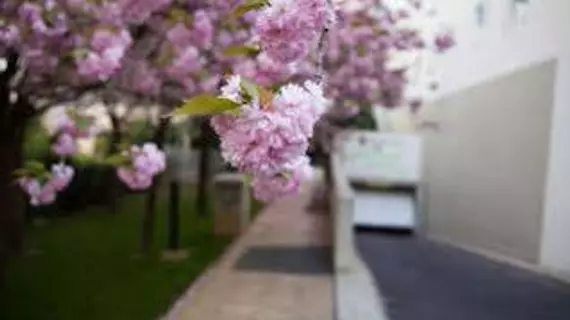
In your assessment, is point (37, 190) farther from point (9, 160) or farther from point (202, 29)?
point (9, 160)

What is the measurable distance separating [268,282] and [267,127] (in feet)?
24.8

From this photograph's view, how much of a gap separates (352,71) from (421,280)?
3076 mm

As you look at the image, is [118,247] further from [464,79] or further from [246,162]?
[246,162]

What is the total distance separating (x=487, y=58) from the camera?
691 inches

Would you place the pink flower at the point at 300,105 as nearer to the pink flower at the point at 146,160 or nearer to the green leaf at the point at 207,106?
the green leaf at the point at 207,106

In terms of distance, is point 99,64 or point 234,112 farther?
point 99,64

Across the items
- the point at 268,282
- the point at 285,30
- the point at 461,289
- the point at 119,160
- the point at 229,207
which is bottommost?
the point at 461,289

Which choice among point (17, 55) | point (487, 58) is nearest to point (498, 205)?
point (487, 58)

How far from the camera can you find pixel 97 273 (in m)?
10.9

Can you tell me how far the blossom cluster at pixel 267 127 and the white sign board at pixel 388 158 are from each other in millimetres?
21558

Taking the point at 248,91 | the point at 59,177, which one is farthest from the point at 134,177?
the point at 248,91

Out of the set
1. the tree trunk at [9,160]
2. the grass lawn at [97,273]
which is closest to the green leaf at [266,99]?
the tree trunk at [9,160]

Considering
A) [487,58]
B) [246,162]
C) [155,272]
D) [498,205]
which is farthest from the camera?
[487,58]

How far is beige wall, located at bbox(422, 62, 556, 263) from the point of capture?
13203 mm
